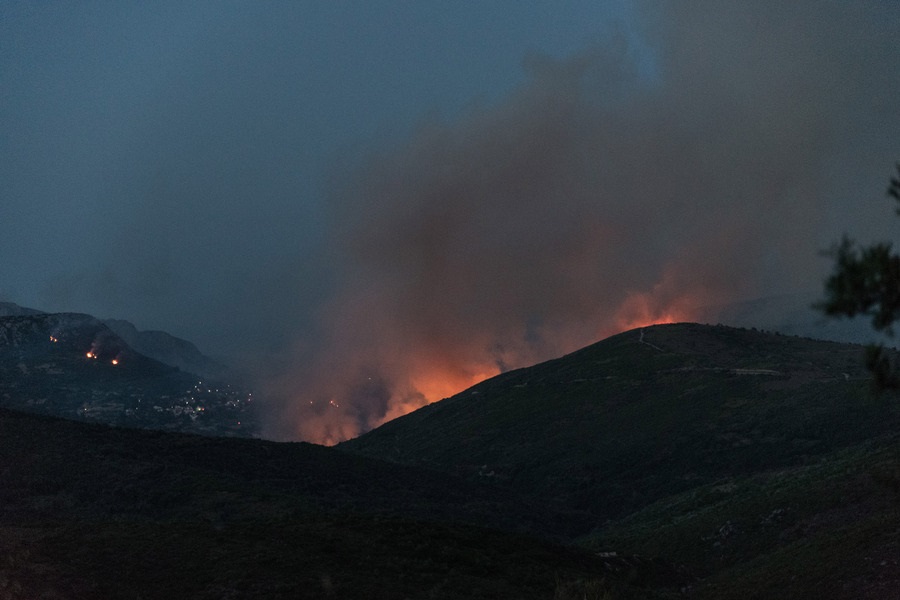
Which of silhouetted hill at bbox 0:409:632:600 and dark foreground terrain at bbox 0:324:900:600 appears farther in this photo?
dark foreground terrain at bbox 0:324:900:600

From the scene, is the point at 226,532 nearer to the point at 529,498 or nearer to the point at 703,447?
the point at 529,498

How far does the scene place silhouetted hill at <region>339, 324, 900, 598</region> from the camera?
44406 millimetres

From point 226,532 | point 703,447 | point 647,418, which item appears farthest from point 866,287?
point 647,418

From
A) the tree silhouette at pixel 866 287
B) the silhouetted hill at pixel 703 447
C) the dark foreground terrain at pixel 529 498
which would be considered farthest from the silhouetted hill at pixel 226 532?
the tree silhouette at pixel 866 287

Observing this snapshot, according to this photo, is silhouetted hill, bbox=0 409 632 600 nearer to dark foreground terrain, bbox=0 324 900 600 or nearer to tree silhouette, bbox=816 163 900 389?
dark foreground terrain, bbox=0 324 900 600

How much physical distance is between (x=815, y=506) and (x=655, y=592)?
17148 millimetres

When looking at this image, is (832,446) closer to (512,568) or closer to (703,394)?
(703,394)

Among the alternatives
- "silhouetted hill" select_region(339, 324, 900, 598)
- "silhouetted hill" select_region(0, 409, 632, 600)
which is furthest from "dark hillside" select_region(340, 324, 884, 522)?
"silhouetted hill" select_region(0, 409, 632, 600)

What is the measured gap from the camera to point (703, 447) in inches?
3799

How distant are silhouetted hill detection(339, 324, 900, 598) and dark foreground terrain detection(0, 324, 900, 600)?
1.09 feet

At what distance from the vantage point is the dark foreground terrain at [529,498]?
33.0m

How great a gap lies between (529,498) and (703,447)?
86.9 ft

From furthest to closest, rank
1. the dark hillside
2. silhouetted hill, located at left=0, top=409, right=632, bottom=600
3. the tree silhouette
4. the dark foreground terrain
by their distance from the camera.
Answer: the dark hillside < the dark foreground terrain < silhouetted hill, located at left=0, top=409, right=632, bottom=600 < the tree silhouette

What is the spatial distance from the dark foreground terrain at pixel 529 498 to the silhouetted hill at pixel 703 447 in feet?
1.09
